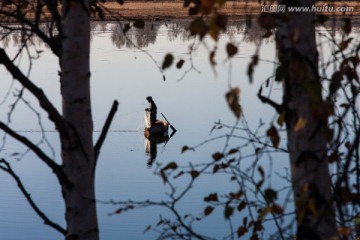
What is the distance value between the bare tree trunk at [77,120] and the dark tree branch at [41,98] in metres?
0.03

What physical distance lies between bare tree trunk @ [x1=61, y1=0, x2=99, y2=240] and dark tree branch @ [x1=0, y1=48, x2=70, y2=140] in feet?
0.09

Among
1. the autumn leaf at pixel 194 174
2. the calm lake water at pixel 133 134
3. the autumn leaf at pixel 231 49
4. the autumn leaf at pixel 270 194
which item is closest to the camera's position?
the autumn leaf at pixel 231 49

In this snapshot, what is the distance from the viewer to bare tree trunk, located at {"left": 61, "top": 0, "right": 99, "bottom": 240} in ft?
9.25

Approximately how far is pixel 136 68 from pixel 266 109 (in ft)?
29.4

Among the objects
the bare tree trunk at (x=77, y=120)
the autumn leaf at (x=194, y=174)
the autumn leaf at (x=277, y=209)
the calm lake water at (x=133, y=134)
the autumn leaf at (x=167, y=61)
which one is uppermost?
the calm lake water at (x=133, y=134)

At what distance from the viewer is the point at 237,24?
112ft

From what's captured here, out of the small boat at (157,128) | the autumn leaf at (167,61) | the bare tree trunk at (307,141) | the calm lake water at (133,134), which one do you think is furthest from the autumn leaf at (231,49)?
the small boat at (157,128)

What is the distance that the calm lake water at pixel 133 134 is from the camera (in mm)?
12445

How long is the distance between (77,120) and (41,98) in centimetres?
20

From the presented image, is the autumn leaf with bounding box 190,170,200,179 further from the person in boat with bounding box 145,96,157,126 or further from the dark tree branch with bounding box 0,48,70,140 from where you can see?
the person in boat with bounding box 145,96,157,126

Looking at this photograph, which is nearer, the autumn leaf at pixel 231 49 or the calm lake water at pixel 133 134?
Answer: the autumn leaf at pixel 231 49

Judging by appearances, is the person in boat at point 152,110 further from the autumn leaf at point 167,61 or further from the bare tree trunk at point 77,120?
the autumn leaf at point 167,61

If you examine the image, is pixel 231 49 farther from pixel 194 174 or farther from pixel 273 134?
pixel 194 174

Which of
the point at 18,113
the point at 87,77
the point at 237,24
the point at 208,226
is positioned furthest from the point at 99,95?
the point at 87,77
